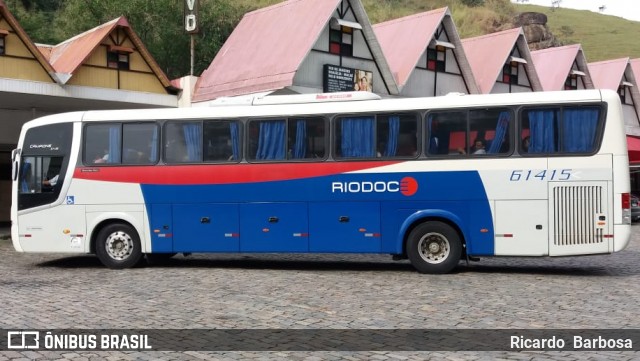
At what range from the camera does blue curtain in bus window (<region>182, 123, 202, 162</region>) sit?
13.9 meters

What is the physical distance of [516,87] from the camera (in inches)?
1426

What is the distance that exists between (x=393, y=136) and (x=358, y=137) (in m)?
0.67

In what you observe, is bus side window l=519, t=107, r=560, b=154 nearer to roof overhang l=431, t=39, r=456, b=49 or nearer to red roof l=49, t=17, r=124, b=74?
red roof l=49, t=17, r=124, b=74

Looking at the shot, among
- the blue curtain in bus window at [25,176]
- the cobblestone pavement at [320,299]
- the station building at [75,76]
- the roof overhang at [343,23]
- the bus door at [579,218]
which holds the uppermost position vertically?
the roof overhang at [343,23]

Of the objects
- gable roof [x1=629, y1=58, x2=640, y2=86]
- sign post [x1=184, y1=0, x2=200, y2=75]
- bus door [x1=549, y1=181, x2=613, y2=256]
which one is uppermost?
gable roof [x1=629, y1=58, x2=640, y2=86]

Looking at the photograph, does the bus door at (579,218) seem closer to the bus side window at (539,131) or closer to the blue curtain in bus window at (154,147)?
the bus side window at (539,131)

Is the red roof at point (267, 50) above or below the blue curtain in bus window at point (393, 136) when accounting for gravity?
above

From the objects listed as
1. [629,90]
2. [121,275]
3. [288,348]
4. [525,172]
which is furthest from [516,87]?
[288,348]

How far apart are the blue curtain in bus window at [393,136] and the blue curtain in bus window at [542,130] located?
7.96 ft

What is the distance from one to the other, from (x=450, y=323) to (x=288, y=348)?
2.25 m

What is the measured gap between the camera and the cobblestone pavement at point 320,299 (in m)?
8.07

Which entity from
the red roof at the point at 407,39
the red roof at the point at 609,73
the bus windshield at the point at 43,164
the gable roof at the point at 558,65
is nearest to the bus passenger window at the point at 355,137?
the bus windshield at the point at 43,164

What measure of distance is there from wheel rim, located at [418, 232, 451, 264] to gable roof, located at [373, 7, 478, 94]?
17.5 metres

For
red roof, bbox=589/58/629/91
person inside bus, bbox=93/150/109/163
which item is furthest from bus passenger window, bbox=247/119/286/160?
red roof, bbox=589/58/629/91
